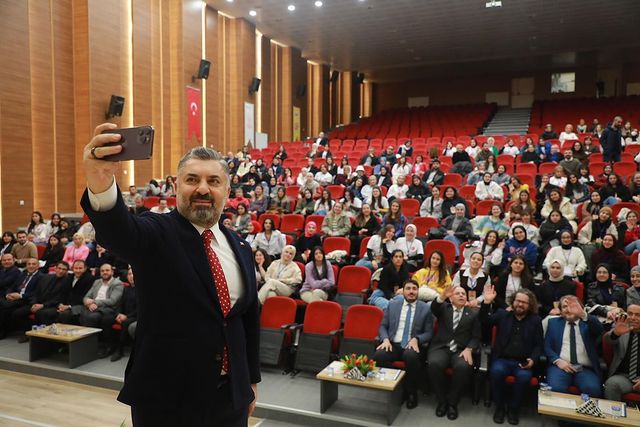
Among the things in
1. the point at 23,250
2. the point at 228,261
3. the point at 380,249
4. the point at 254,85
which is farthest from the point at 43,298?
the point at 254,85

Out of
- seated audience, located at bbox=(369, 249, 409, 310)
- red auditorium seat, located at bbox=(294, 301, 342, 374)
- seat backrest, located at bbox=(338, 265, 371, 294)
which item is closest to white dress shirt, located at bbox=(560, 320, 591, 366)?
seated audience, located at bbox=(369, 249, 409, 310)

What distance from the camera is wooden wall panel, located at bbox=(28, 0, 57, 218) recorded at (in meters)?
8.35

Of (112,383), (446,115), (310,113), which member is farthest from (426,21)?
(112,383)

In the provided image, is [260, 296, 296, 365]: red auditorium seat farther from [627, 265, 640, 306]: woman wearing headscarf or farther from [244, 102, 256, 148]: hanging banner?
[244, 102, 256, 148]: hanging banner

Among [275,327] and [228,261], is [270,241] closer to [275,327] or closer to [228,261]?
[275,327]

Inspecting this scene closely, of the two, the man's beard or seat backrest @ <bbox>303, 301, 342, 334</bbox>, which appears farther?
seat backrest @ <bbox>303, 301, 342, 334</bbox>

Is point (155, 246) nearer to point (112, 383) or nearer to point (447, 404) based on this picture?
point (447, 404)

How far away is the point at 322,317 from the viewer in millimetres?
4547

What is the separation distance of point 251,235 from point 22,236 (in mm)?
3225

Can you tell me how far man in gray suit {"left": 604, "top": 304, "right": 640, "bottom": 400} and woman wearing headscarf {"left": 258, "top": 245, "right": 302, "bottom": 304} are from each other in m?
2.96

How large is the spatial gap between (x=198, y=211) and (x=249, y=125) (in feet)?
41.9

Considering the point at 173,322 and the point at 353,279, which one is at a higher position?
the point at 173,322

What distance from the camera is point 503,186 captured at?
24.9 feet

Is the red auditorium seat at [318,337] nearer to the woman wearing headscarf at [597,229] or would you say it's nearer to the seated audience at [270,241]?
the seated audience at [270,241]
